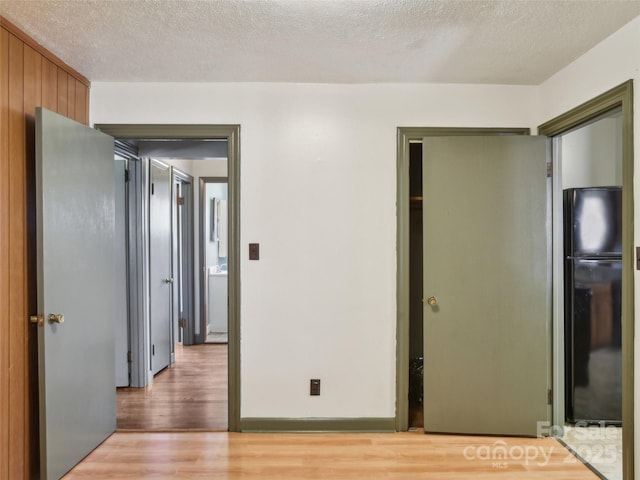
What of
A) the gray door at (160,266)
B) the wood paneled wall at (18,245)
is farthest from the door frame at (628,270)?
the gray door at (160,266)

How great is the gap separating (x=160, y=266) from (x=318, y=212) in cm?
203

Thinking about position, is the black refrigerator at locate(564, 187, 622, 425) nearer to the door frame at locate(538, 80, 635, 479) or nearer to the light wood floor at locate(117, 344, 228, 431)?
the door frame at locate(538, 80, 635, 479)

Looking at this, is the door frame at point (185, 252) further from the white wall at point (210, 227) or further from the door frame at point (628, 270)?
the door frame at point (628, 270)

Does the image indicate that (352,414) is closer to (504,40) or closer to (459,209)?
(459,209)

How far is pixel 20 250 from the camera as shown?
206 cm

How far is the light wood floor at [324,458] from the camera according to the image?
2270 mm

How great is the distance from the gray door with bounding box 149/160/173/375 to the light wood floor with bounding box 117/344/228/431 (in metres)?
0.25

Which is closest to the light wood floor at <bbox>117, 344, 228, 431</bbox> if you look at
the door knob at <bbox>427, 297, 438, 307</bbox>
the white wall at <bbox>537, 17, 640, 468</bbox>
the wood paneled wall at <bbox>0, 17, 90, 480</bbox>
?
the wood paneled wall at <bbox>0, 17, 90, 480</bbox>

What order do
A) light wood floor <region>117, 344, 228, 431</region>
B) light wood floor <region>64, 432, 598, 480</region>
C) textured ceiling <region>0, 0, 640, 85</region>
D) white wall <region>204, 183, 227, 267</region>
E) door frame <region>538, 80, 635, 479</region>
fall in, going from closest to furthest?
textured ceiling <region>0, 0, 640, 85</region>
door frame <region>538, 80, 635, 479</region>
light wood floor <region>64, 432, 598, 480</region>
light wood floor <region>117, 344, 228, 431</region>
white wall <region>204, 183, 227, 267</region>

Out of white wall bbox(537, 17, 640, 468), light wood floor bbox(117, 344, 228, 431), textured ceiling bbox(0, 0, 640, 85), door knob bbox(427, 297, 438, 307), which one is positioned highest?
textured ceiling bbox(0, 0, 640, 85)

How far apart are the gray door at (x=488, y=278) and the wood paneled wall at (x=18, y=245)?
2.17 meters

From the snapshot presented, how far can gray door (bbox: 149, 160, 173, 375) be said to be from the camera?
12.5 ft

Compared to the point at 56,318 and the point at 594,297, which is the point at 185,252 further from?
the point at 594,297

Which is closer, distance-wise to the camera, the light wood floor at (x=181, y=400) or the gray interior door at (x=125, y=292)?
the light wood floor at (x=181, y=400)
